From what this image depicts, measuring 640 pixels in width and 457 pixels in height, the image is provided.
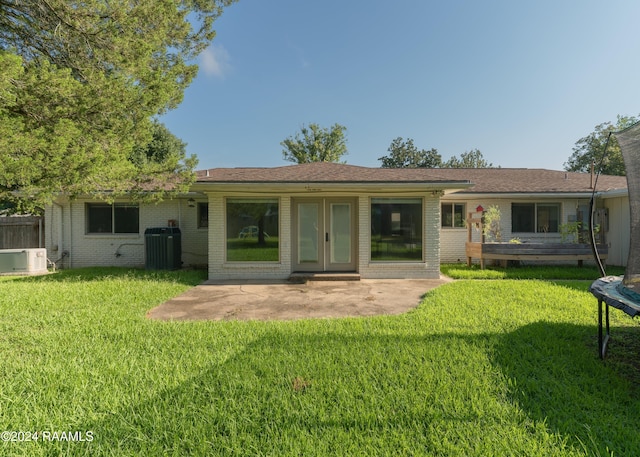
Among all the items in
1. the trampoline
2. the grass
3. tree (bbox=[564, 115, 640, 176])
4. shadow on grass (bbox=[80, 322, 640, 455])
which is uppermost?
tree (bbox=[564, 115, 640, 176])

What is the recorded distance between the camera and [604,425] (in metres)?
2.32

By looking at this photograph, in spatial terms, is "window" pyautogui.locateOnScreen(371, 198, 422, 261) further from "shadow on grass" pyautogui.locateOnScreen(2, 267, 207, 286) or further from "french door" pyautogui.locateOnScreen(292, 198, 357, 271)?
"shadow on grass" pyautogui.locateOnScreen(2, 267, 207, 286)

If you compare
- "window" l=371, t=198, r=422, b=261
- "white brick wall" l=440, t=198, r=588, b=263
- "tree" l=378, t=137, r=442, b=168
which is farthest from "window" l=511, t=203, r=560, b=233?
"tree" l=378, t=137, r=442, b=168

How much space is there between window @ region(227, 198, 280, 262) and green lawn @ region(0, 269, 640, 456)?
13.0 feet

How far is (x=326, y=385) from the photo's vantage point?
2.83 m

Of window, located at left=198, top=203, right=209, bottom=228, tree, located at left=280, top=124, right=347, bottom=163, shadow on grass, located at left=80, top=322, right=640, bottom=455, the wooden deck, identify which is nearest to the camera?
shadow on grass, located at left=80, top=322, right=640, bottom=455

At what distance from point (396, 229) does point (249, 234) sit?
4.31m

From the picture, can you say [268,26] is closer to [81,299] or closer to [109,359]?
[81,299]

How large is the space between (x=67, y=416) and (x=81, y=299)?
4.55 meters

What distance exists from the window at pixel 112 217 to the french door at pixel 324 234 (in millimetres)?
6240

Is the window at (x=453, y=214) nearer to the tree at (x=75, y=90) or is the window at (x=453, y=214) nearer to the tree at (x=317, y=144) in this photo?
the tree at (x=75, y=90)

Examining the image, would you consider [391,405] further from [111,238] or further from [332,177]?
[111,238]

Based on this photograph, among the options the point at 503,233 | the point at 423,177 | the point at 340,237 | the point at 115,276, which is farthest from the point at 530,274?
the point at 115,276

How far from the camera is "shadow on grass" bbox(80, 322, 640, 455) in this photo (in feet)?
6.94
